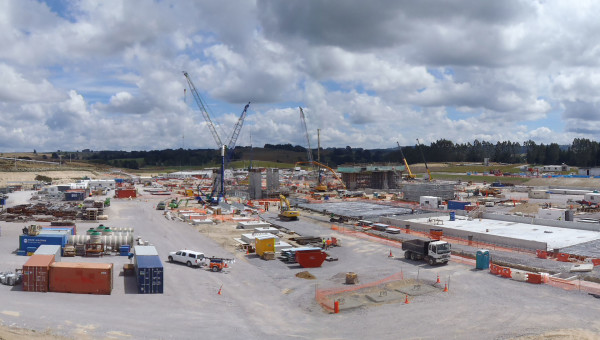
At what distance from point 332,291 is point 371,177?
93895mm

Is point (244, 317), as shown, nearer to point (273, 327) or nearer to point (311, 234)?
point (273, 327)

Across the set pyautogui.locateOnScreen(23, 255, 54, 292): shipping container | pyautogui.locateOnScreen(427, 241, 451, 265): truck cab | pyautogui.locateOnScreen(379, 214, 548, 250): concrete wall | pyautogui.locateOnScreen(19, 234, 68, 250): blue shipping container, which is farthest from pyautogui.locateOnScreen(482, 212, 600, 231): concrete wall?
pyautogui.locateOnScreen(23, 255, 54, 292): shipping container

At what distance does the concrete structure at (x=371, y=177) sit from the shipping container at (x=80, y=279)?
9681 cm

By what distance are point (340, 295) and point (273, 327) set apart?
19.4 ft

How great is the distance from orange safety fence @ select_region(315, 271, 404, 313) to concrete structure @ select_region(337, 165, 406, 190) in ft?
289

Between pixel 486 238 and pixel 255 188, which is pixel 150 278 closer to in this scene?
pixel 486 238

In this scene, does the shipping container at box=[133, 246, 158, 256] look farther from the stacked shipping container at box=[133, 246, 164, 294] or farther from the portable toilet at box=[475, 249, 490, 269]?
the portable toilet at box=[475, 249, 490, 269]

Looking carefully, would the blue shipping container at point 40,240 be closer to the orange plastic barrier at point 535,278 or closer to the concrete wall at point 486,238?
the orange plastic barrier at point 535,278

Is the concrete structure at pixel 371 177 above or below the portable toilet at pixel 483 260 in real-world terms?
above

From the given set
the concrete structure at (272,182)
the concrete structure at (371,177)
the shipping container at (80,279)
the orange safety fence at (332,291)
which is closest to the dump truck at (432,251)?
the orange safety fence at (332,291)

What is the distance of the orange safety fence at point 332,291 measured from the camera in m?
24.4

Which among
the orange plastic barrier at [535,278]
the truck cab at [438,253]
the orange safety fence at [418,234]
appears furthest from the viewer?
the orange safety fence at [418,234]

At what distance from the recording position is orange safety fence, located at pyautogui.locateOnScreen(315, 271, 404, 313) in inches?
961

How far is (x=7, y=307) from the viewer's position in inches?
804
